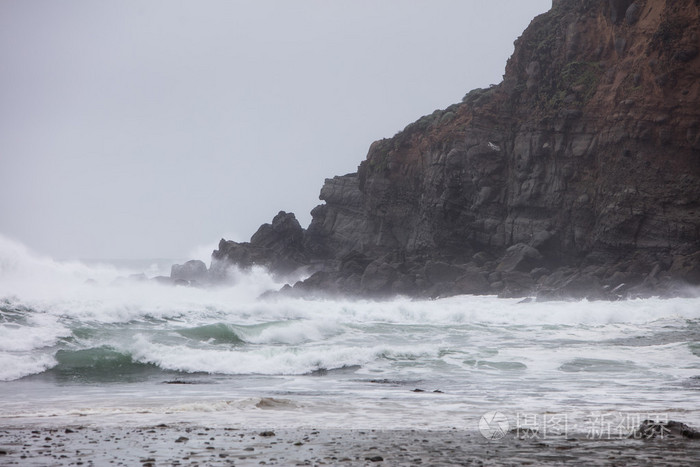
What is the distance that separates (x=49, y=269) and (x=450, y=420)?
33.7 m

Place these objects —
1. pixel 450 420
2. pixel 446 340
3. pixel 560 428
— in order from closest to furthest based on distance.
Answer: pixel 560 428
pixel 450 420
pixel 446 340

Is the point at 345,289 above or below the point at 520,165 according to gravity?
below

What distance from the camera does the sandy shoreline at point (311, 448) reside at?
21.2 feet

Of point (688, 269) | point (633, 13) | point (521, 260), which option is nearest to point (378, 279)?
point (521, 260)

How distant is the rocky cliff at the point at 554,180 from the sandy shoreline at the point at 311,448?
29.9 meters

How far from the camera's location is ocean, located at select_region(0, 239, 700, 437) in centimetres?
1000

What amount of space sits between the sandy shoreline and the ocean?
2.40 feet

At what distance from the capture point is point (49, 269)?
38062 millimetres

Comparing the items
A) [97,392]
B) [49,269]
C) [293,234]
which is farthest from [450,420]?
[293,234]

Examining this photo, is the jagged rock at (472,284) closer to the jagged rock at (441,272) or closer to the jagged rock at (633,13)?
the jagged rock at (441,272)

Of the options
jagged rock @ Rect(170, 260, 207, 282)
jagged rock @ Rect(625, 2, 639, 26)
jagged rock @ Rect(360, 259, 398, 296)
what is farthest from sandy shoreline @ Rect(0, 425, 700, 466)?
jagged rock @ Rect(170, 260, 207, 282)

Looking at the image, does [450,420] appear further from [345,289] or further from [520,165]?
[520,165]

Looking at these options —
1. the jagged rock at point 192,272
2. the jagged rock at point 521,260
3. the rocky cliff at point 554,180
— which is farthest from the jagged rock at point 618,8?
the jagged rock at point 192,272

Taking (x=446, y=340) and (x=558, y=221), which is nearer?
(x=446, y=340)
